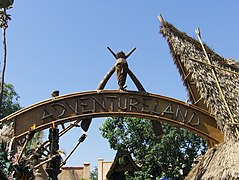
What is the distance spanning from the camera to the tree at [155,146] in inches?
655

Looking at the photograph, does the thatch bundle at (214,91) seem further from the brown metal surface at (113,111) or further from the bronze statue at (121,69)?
the bronze statue at (121,69)

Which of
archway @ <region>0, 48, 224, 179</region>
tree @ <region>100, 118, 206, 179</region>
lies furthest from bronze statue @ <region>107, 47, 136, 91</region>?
tree @ <region>100, 118, 206, 179</region>

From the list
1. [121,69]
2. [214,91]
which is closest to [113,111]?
[121,69]

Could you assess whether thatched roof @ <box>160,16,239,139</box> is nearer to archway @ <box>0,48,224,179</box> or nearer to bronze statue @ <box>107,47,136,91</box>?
archway @ <box>0,48,224,179</box>

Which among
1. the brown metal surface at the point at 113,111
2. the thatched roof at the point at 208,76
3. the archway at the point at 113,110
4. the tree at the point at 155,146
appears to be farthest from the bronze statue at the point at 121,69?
the tree at the point at 155,146

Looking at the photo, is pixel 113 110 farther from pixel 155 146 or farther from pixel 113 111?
pixel 155 146

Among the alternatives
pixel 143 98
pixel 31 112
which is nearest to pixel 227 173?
pixel 143 98

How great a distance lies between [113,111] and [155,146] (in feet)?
32.7

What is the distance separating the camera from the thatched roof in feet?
24.1

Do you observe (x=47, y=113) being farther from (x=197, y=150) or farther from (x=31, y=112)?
(x=197, y=150)

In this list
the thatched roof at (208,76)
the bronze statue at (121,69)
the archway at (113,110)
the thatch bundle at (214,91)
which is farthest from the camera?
the bronze statue at (121,69)

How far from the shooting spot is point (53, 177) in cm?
604

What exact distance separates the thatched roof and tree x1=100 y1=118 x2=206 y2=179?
8.02 m

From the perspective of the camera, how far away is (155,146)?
1678 centimetres
